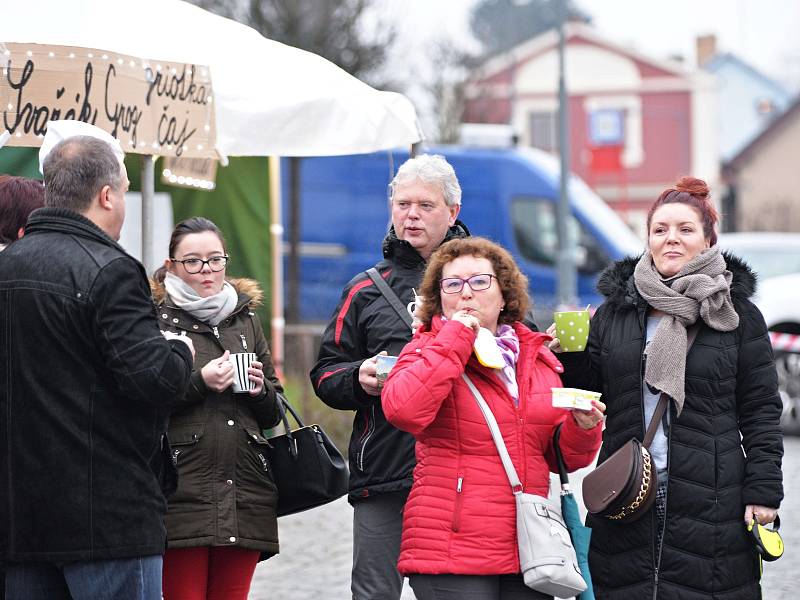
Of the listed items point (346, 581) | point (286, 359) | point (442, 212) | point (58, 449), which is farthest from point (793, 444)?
point (58, 449)

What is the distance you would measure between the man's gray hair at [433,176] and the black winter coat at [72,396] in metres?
1.45

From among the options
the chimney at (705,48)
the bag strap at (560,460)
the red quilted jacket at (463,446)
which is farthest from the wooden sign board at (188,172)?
the chimney at (705,48)

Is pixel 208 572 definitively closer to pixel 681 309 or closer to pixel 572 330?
pixel 572 330

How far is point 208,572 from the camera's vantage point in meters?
4.58

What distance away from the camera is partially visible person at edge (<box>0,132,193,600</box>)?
3.39 m

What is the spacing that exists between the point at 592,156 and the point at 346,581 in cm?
3743

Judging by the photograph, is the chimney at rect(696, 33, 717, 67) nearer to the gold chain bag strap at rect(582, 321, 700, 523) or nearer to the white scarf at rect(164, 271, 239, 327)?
the white scarf at rect(164, 271, 239, 327)

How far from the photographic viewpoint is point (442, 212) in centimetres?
464

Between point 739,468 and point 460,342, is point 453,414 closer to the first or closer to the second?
point 460,342


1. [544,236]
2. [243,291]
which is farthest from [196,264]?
[544,236]

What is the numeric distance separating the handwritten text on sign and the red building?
1453 inches

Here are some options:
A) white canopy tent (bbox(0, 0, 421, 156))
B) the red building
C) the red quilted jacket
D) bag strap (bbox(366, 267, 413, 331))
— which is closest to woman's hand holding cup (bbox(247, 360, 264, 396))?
bag strap (bbox(366, 267, 413, 331))

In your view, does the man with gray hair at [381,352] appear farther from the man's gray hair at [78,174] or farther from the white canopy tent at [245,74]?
the white canopy tent at [245,74]

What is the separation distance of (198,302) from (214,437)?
0.48 meters
